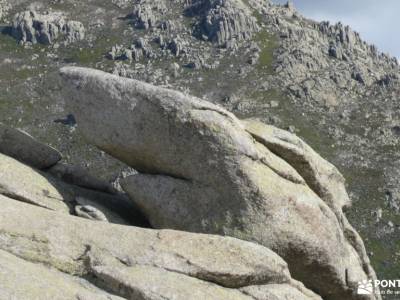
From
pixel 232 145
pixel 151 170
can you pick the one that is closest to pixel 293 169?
pixel 232 145

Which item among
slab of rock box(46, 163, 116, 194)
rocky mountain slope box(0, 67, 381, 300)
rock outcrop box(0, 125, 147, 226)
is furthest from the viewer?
slab of rock box(46, 163, 116, 194)

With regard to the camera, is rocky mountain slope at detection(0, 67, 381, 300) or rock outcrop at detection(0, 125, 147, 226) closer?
rocky mountain slope at detection(0, 67, 381, 300)

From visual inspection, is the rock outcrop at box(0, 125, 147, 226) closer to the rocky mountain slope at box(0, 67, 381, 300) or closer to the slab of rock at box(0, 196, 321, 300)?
the rocky mountain slope at box(0, 67, 381, 300)

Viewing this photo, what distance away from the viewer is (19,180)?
24.8m

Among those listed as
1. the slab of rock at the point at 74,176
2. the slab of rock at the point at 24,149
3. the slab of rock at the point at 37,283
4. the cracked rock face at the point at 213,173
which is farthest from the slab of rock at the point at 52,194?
the slab of rock at the point at 37,283

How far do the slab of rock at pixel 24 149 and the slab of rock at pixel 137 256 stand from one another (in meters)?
6.59

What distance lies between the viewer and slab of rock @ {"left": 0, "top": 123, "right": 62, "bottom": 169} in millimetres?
28297

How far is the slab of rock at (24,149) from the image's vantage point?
28.3 metres

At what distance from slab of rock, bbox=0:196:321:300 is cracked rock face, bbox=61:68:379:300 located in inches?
111

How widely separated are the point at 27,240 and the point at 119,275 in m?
3.99

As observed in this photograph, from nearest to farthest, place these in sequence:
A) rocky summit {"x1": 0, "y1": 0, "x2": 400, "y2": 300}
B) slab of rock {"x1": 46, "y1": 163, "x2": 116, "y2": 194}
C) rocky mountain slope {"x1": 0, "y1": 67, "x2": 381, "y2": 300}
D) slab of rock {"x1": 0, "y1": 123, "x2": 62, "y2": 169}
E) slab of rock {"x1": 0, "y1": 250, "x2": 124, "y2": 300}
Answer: slab of rock {"x1": 0, "y1": 250, "x2": 124, "y2": 300}
rocky summit {"x1": 0, "y1": 0, "x2": 400, "y2": 300}
rocky mountain slope {"x1": 0, "y1": 67, "x2": 381, "y2": 300}
slab of rock {"x1": 0, "y1": 123, "x2": 62, "y2": 169}
slab of rock {"x1": 46, "y1": 163, "x2": 116, "y2": 194}

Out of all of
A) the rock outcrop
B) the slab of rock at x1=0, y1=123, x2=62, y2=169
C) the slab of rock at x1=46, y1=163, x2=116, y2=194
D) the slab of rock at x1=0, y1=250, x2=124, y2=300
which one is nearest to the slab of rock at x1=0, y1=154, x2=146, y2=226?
the rock outcrop

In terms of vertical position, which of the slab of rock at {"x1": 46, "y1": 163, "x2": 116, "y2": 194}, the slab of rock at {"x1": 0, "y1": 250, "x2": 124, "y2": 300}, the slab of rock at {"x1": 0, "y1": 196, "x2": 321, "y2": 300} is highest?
the slab of rock at {"x1": 46, "y1": 163, "x2": 116, "y2": 194}

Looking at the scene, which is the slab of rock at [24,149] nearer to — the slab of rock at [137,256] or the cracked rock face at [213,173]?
the cracked rock face at [213,173]
